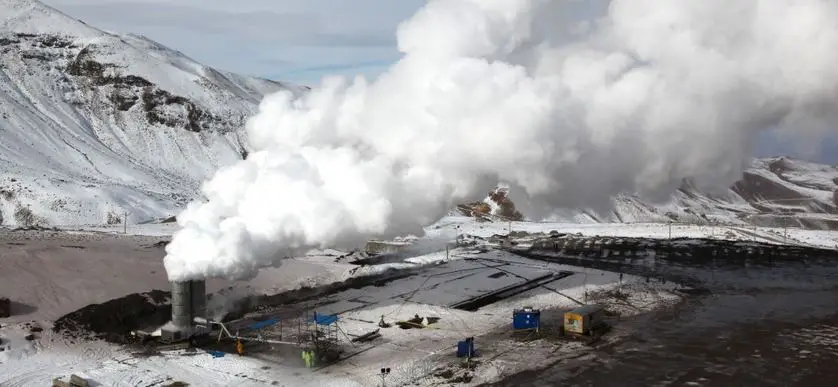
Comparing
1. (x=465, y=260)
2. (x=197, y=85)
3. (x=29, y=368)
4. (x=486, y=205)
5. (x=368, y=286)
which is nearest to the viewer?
(x=29, y=368)

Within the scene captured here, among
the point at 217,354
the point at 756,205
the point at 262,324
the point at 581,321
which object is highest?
the point at 756,205

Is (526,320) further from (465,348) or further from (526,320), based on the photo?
(465,348)

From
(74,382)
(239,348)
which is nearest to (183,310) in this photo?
(239,348)

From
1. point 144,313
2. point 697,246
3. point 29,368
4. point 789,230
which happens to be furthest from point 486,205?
point 29,368

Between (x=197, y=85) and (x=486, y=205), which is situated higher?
(x=197, y=85)

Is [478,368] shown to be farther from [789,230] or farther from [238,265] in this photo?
[789,230]

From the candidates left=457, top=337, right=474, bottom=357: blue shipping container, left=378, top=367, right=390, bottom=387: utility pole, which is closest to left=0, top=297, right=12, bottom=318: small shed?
left=378, top=367, right=390, bottom=387: utility pole
